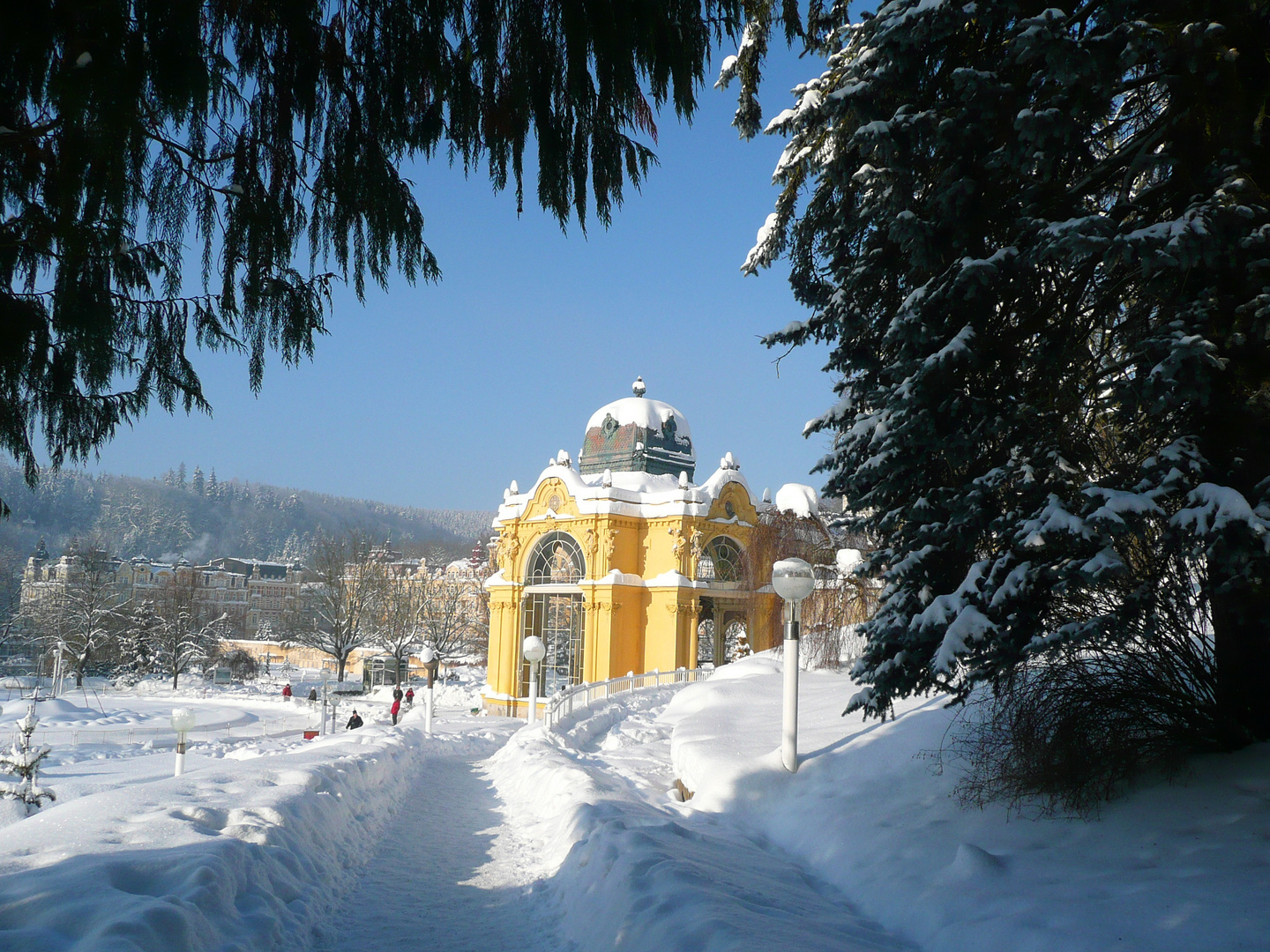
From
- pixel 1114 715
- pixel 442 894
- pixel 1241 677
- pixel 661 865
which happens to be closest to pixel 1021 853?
pixel 1114 715

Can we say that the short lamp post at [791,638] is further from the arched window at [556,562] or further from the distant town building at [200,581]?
the distant town building at [200,581]

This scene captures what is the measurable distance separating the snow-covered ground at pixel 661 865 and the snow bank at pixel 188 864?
0.06 ft

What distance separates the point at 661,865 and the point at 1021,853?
2.33 m

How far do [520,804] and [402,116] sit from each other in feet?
30.2

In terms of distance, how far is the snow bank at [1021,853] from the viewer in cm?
430

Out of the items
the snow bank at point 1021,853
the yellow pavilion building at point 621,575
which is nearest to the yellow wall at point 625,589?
the yellow pavilion building at point 621,575

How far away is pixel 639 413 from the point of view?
36656 mm

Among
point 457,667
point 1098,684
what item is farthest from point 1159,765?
point 457,667

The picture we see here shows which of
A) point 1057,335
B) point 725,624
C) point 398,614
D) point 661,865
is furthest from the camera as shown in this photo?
point 398,614

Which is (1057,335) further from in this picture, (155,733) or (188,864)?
(155,733)

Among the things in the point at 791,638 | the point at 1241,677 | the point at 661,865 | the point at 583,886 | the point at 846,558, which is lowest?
the point at 583,886

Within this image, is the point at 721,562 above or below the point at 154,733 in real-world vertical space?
above

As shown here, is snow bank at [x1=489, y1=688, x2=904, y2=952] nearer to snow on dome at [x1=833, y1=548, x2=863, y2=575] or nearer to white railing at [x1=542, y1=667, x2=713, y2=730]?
white railing at [x1=542, y1=667, x2=713, y2=730]

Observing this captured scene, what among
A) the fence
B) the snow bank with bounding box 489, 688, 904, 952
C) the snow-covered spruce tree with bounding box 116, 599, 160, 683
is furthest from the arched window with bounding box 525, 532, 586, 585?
the snow-covered spruce tree with bounding box 116, 599, 160, 683
